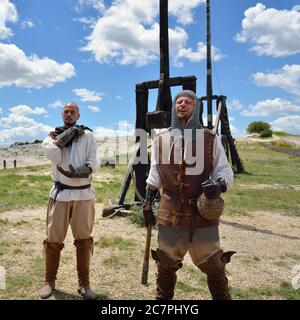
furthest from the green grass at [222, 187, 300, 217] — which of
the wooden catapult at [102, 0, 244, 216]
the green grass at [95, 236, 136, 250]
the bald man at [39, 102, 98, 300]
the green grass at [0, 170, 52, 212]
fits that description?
the bald man at [39, 102, 98, 300]

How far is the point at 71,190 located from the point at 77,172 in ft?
0.71

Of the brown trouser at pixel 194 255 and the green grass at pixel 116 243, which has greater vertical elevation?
the brown trouser at pixel 194 255

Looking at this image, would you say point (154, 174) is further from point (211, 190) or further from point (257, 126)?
point (257, 126)

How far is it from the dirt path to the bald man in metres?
0.53

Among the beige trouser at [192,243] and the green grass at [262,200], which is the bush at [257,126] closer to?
the green grass at [262,200]

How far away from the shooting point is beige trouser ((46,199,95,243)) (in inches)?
160

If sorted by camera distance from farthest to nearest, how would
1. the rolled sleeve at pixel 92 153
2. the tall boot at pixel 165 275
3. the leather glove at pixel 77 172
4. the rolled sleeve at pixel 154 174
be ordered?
the rolled sleeve at pixel 92 153
the leather glove at pixel 77 172
the rolled sleeve at pixel 154 174
the tall boot at pixel 165 275

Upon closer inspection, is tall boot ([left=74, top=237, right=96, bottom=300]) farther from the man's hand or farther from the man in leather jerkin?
the man's hand

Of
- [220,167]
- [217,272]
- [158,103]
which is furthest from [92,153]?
[158,103]

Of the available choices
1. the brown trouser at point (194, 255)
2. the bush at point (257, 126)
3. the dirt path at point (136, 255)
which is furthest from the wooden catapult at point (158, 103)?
the bush at point (257, 126)

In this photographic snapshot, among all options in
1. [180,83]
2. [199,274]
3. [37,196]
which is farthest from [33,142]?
[199,274]

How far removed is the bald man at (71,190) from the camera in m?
4.05
